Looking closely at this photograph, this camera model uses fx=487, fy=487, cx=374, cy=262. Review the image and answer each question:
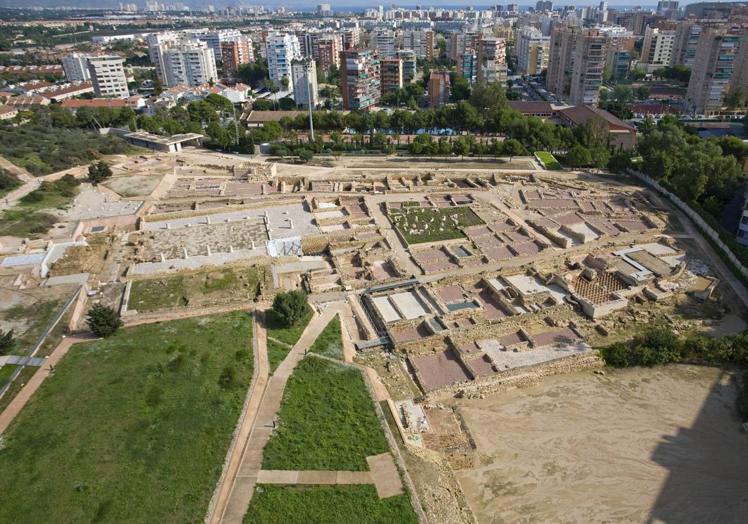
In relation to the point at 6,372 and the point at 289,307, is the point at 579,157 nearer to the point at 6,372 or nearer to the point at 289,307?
the point at 289,307

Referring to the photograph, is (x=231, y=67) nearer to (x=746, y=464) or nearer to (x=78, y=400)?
(x=78, y=400)

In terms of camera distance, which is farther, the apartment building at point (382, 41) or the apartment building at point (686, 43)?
the apartment building at point (382, 41)

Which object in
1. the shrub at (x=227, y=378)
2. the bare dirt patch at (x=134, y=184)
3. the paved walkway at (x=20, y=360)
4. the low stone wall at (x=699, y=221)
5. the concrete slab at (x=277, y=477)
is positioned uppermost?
the bare dirt patch at (x=134, y=184)

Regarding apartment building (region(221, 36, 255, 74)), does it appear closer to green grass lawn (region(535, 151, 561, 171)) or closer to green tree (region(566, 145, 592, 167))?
green grass lawn (region(535, 151, 561, 171))

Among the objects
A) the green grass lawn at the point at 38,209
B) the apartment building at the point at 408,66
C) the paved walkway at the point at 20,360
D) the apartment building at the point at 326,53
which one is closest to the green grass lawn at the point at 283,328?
the paved walkway at the point at 20,360

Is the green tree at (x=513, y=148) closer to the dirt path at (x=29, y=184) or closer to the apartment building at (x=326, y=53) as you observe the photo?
the dirt path at (x=29, y=184)

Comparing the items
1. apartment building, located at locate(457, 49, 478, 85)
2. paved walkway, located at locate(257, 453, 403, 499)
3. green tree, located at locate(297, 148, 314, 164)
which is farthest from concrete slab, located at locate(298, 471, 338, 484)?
apartment building, located at locate(457, 49, 478, 85)

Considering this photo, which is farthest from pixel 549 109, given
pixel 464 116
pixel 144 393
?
pixel 144 393
